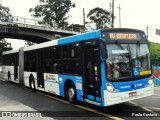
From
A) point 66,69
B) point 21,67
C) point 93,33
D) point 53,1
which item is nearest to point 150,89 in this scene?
point 93,33

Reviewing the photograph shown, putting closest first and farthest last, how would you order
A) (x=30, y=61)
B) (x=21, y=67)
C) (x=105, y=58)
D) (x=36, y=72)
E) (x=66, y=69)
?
(x=105, y=58) < (x=66, y=69) < (x=36, y=72) < (x=30, y=61) < (x=21, y=67)

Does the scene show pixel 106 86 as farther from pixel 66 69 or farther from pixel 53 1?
pixel 53 1

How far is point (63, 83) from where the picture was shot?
1254 cm

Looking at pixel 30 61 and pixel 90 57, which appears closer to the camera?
pixel 90 57

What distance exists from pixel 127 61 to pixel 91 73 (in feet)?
4.51

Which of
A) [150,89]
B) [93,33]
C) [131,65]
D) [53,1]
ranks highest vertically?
[53,1]

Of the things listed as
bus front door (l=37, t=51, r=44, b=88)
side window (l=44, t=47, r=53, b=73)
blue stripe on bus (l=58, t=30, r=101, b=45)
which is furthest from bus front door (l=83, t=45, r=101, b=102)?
bus front door (l=37, t=51, r=44, b=88)

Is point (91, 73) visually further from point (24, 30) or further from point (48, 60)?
point (24, 30)

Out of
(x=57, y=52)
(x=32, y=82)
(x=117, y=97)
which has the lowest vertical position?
(x=32, y=82)

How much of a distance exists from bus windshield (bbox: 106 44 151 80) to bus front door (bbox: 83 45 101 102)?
1.52 ft

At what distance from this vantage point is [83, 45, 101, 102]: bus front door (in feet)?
31.7

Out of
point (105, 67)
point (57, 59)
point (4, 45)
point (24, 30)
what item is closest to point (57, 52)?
point (57, 59)

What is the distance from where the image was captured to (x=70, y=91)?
38.9 feet

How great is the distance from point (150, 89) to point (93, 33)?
2970 millimetres
